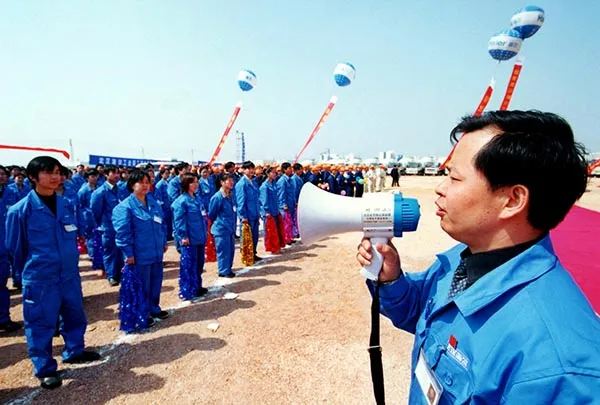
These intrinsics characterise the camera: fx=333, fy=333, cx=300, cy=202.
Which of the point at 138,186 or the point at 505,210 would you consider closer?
the point at 505,210

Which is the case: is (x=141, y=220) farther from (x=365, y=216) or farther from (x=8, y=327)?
(x=365, y=216)

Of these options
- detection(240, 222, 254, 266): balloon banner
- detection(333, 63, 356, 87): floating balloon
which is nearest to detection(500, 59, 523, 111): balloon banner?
detection(333, 63, 356, 87): floating balloon

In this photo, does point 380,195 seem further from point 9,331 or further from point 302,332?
point 9,331

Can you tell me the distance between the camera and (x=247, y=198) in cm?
739

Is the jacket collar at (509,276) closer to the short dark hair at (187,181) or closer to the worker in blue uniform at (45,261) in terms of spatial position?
the worker in blue uniform at (45,261)

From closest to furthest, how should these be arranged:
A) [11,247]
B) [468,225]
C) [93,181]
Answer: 1. [468,225]
2. [11,247]
3. [93,181]

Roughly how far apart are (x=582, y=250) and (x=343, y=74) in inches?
592

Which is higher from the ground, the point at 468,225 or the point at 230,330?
the point at 468,225

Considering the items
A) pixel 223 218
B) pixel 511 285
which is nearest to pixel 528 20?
pixel 223 218

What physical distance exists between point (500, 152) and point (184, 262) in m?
5.06

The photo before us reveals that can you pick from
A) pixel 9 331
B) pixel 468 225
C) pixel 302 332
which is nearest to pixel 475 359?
pixel 468 225

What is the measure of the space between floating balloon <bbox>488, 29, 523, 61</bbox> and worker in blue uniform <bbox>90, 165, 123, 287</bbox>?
18280mm

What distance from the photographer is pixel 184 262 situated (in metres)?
5.29

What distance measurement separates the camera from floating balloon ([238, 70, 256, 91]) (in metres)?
18.3
